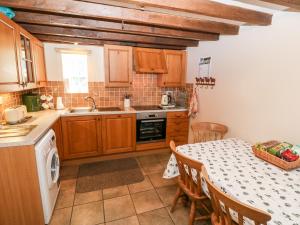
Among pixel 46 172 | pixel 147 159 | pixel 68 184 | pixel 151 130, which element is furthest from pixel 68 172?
pixel 151 130

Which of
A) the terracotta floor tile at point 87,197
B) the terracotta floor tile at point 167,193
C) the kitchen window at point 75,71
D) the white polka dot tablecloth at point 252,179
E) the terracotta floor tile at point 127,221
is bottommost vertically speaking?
the terracotta floor tile at point 127,221

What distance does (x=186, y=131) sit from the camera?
11.5ft

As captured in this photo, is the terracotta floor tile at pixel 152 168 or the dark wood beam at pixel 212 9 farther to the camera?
the terracotta floor tile at pixel 152 168

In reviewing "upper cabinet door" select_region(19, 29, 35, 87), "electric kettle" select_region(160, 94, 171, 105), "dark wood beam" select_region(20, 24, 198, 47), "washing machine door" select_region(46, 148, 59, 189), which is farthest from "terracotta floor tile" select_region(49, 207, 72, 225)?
"electric kettle" select_region(160, 94, 171, 105)

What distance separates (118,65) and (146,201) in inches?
86.1

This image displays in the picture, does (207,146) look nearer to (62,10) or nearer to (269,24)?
(269,24)

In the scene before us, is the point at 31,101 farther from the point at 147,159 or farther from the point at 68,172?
the point at 147,159

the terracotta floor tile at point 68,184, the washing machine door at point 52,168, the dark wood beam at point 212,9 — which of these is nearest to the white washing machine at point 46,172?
the washing machine door at point 52,168

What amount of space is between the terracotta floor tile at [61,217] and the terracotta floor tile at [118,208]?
38 cm

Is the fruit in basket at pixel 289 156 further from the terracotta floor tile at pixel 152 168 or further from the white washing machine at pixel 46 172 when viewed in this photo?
the white washing machine at pixel 46 172

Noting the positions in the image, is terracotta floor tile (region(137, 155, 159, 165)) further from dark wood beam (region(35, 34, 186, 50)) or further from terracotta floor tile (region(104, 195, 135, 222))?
dark wood beam (region(35, 34, 186, 50))

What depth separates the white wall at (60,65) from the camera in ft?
9.65

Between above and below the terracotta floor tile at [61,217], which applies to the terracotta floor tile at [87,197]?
above

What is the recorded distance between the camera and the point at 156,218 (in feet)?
5.95
